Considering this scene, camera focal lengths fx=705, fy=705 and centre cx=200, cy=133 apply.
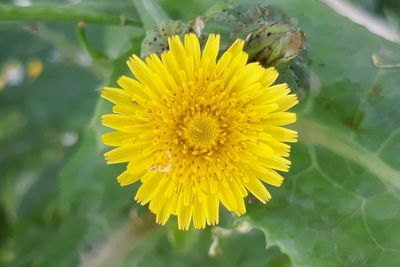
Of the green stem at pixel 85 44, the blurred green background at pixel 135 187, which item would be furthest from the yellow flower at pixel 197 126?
the green stem at pixel 85 44

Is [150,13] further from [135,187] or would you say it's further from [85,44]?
[135,187]

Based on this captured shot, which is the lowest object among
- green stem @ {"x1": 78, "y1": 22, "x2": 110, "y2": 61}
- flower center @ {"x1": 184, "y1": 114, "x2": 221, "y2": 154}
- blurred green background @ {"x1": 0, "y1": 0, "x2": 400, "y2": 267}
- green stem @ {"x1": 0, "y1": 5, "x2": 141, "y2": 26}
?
blurred green background @ {"x1": 0, "y1": 0, "x2": 400, "y2": 267}

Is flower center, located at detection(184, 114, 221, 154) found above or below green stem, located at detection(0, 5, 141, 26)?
below

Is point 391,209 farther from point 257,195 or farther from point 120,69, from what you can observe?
point 120,69

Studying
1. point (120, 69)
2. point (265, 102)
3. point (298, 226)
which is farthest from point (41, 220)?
point (265, 102)

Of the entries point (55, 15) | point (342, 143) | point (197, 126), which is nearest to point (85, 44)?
point (55, 15)

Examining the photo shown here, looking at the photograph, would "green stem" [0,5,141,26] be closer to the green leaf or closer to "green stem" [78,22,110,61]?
"green stem" [78,22,110,61]

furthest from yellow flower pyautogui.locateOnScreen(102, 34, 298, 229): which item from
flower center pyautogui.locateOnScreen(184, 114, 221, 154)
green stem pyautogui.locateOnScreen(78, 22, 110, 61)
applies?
green stem pyautogui.locateOnScreen(78, 22, 110, 61)
